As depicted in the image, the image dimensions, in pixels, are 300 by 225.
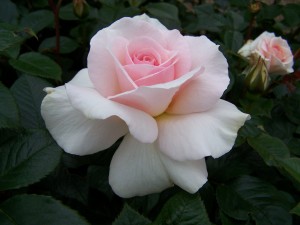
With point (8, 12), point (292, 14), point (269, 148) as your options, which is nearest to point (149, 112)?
point (269, 148)

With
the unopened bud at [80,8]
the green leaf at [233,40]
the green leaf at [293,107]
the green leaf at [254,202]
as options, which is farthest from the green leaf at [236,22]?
the green leaf at [254,202]

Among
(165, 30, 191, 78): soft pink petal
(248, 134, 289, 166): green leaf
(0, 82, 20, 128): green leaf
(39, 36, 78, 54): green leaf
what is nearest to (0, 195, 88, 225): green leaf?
(0, 82, 20, 128): green leaf

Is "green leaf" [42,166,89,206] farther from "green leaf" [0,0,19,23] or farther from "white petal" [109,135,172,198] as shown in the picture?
"green leaf" [0,0,19,23]

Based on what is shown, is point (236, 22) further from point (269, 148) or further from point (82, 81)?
point (82, 81)

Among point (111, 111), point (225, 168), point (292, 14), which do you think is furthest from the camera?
point (292, 14)

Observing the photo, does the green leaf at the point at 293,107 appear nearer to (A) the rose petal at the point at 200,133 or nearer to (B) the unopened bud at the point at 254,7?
(B) the unopened bud at the point at 254,7

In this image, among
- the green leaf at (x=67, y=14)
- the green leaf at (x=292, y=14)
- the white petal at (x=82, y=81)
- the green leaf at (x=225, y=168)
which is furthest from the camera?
the green leaf at (x=292, y=14)
